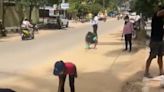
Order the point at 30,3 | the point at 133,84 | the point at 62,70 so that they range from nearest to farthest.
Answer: the point at 62,70, the point at 133,84, the point at 30,3

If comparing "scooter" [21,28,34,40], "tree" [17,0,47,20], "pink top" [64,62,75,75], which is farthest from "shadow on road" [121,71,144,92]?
"tree" [17,0,47,20]

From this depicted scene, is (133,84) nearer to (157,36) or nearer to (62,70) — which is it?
(157,36)

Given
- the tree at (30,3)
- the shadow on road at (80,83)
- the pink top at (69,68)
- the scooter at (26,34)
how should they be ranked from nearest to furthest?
the pink top at (69,68) → the shadow on road at (80,83) → the scooter at (26,34) → the tree at (30,3)

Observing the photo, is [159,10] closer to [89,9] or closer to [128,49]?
[128,49]

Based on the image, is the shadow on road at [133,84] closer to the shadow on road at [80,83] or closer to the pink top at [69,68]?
the shadow on road at [80,83]

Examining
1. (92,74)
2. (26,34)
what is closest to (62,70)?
(92,74)

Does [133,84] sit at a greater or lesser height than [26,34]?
greater

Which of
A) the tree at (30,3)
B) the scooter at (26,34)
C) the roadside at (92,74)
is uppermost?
the tree at (30,3)

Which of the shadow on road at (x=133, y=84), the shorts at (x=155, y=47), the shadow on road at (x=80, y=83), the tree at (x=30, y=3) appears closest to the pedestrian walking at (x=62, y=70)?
the shadow on road at (x=80, y=83)

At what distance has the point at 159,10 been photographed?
1297 cm

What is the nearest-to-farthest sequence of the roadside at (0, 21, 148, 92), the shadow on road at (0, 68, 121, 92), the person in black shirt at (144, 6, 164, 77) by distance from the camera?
the shadow on road at (0, 68, 121, 92)
the roadside at (0, 21, 148, 92)
the person in black shirt at (144, 6, 164, 77)

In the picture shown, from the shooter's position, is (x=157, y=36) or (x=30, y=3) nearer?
(x=157, y=36)

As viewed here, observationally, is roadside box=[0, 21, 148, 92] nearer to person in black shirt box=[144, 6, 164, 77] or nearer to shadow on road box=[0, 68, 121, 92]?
shadow on road box=[0, 68, 121, 92]

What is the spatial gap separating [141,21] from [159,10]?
28.3 metres
